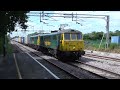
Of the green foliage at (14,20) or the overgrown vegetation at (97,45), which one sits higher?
the green foliage at (14,20)

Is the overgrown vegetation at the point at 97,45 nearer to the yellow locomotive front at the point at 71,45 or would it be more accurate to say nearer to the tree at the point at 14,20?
the tree at the point at 14,20

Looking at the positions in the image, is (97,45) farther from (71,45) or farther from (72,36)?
(71,45)

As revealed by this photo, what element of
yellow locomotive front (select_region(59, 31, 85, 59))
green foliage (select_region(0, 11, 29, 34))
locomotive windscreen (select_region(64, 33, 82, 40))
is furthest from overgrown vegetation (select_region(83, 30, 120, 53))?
yellow locomotive front (select_region(59, 31, 85, 59))

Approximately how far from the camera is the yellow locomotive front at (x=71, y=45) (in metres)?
27.4

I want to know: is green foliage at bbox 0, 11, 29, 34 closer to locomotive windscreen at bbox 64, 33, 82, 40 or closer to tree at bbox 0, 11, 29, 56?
tree at bbox 0, 11, 29, 56

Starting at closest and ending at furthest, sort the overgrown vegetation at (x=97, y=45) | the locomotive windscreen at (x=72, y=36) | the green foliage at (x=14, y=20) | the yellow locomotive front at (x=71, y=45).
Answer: the yellow locomotive front at (x=71, y=45) → the locomotive windscreen at (x=72, y=36) → the green foliage at (x=14, y=20) → the overgrown vegetation at (x=97, y=45)

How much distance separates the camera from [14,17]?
32.1 metres

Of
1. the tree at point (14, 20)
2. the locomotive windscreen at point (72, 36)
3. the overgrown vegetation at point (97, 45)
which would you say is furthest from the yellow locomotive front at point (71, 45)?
the overgrown vegetation at point (97, 45)

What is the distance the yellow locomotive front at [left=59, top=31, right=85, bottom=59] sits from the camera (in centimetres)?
2741

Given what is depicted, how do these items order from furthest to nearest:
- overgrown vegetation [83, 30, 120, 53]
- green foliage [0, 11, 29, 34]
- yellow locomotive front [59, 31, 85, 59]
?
overgrown vegetation [83, 30, 120, 53] → green foliage [0, 11, 29, 34] → yellow locomotive front [59, 31, 85, 59]

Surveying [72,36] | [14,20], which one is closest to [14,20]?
[14,20]
